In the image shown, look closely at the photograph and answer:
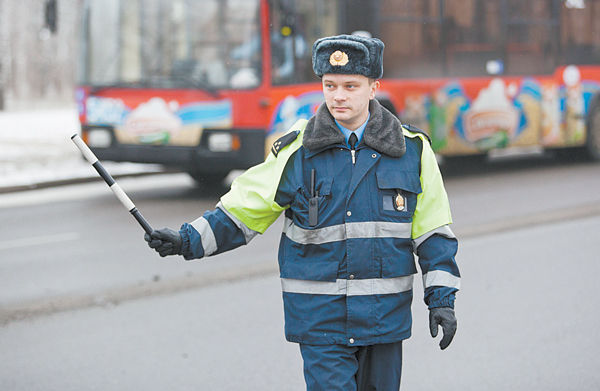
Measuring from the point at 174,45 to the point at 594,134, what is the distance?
7323mm

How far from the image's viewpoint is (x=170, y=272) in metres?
7.32

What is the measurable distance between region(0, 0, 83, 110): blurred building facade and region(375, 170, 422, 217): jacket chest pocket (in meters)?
32.9

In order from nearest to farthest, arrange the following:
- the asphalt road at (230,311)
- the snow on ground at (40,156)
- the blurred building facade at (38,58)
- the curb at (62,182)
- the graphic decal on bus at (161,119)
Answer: the asphalt road at (230,311) < the graphic decal on bus at (161,119) < the curb at (62,182) < the snow on ground at (40,156) < the blurred building facade at (38,58)

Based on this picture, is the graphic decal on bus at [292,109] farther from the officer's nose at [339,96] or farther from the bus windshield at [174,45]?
the officer's nose at [339,96]

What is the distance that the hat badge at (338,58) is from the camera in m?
3.13

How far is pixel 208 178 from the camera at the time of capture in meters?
12.9

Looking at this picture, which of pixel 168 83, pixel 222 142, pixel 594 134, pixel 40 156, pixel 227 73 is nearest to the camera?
pixel 222 142

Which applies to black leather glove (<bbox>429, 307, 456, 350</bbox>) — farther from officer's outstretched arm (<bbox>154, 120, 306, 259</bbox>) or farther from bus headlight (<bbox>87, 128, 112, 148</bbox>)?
bus headlight (<bbox>87, 128, 112, 148</bbox>)

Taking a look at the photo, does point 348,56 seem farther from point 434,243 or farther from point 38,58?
point 38,58

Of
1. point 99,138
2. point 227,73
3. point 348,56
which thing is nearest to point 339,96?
point 348,56

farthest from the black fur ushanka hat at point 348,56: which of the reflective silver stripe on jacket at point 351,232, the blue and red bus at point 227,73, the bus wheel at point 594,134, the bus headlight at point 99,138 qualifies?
the bus wheel at point 594,134

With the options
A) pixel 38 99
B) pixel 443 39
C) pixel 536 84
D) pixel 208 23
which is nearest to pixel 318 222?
pixel 208 23

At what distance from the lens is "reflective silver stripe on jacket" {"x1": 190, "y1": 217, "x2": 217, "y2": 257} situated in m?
3.19

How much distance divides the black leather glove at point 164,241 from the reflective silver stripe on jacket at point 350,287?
1.29ft
